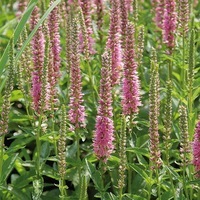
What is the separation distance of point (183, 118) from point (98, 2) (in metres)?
2.12

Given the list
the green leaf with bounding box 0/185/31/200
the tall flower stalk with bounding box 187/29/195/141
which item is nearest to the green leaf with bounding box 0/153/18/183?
the green leaf with bounding box 0/185/31/200

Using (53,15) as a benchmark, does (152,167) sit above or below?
below

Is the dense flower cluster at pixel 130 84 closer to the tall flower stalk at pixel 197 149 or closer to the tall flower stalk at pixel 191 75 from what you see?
the tall flower stalk at pixel 191 75

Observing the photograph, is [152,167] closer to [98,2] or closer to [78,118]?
[78,118]

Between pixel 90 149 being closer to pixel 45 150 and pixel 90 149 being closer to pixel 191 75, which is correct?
pixel 45 150

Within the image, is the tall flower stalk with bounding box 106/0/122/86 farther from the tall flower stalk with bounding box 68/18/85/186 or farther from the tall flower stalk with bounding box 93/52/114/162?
the tall flower stalk with bounding box 93/52/114/162

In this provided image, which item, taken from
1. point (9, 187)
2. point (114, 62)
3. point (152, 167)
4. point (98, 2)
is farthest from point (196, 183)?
point (98, 2)

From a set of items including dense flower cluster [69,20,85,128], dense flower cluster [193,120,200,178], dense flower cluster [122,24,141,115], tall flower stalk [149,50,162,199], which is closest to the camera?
tall flower stalk [149,50,162,199]

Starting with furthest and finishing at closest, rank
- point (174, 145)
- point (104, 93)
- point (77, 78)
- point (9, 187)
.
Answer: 1. point (174, 145)
2. point (9, 187)
3. point (77, 78)
4. point (104, 93)

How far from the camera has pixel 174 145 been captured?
15.9ft

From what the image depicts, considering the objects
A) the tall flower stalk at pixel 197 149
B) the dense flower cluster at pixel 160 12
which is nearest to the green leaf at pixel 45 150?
the tall flower stalk at pixel 197 149

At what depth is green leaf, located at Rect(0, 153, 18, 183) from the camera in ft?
13.1

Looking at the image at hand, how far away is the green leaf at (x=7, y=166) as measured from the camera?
158 inches

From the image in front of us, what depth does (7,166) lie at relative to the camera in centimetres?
404
